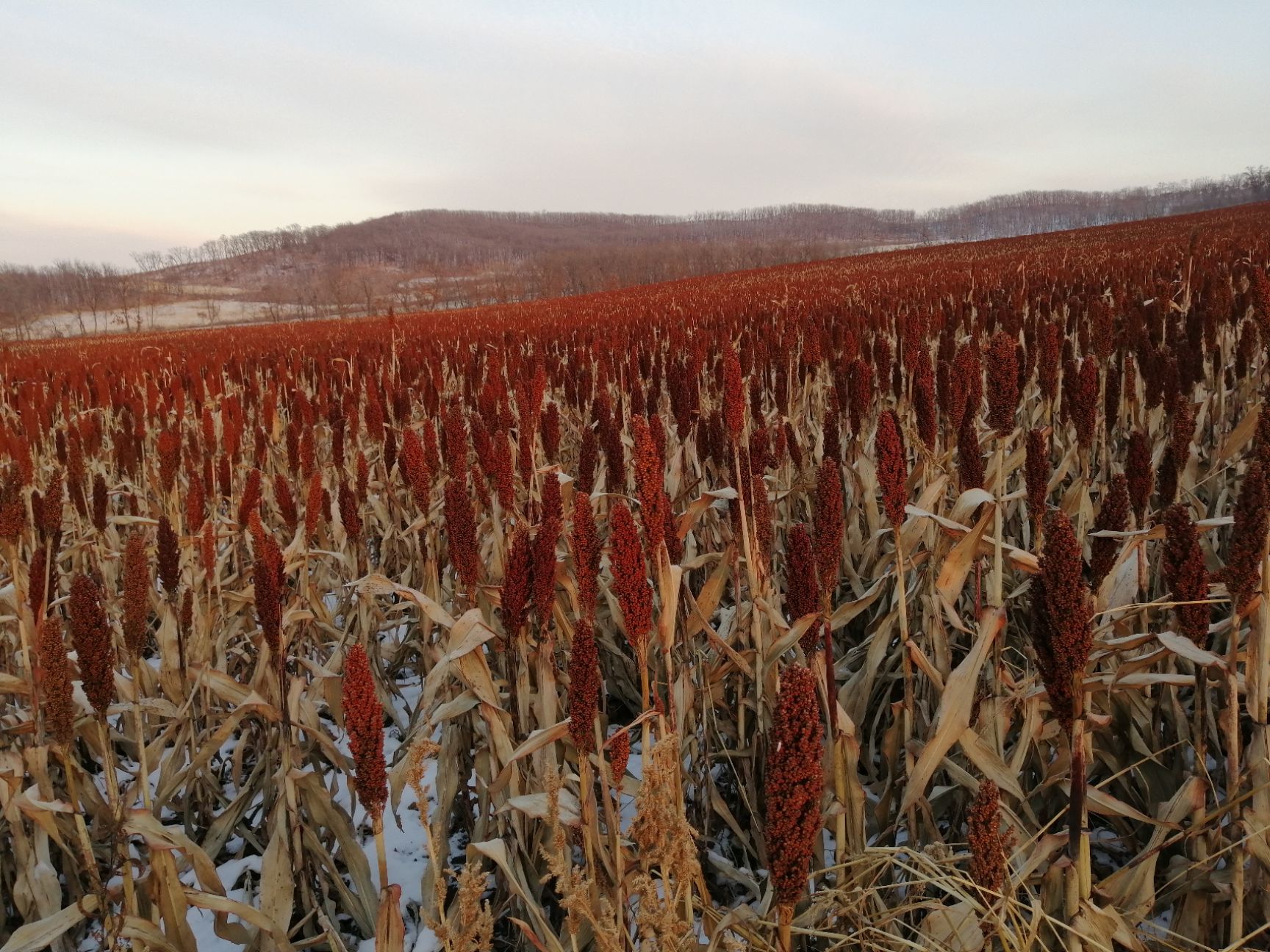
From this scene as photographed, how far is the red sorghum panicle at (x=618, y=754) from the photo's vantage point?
A: 120cm

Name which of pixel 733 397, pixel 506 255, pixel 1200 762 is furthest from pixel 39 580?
pixel 506 255

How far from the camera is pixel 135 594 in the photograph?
4.77 ft

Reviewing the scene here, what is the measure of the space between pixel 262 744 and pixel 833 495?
85.9 inches

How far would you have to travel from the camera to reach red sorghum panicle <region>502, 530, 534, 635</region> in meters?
1.38

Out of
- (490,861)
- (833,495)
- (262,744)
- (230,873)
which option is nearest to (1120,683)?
(833,495)

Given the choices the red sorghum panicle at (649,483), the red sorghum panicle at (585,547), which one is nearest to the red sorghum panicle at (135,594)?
the red sorghum panicle at (585,547)

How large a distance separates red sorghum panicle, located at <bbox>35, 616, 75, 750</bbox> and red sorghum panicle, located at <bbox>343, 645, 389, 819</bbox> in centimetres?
57

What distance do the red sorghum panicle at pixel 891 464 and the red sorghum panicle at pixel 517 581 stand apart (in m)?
0.67

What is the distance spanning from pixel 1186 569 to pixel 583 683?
3.10 feet

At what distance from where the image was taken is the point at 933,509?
7.87 ft

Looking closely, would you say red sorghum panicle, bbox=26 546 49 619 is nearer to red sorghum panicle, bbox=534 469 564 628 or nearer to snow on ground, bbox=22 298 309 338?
red sorghum panicle, bbox=534 469 564 628

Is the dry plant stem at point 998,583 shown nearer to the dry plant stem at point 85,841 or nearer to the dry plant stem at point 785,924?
Answer: the dry plant stem at point 785,924

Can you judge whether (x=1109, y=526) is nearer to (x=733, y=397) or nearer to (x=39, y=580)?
(x=733, y=397)

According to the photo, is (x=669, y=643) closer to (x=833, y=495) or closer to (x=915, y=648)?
(x=833, y=495)
